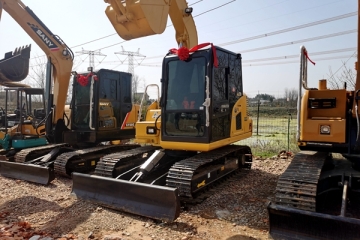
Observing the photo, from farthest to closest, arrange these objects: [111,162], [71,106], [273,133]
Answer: [273,133] < [71,106] < [111,162]

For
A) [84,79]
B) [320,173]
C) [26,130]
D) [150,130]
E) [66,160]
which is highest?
Result: [84,79]

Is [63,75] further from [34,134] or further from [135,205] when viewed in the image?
[135,205]

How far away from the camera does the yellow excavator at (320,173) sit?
3.48m

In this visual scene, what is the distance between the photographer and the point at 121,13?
5.32 metres

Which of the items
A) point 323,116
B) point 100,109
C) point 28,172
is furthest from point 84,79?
point 323,116

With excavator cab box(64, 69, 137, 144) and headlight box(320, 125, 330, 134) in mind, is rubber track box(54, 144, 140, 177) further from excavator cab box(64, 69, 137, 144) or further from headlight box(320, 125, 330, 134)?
headlight box(320, 125, 330, 134)

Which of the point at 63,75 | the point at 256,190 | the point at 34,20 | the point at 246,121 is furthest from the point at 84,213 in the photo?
the point at 34,20

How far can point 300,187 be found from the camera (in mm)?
3760

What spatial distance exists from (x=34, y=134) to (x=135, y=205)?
5.32 m

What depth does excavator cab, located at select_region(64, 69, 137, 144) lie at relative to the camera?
7.63m

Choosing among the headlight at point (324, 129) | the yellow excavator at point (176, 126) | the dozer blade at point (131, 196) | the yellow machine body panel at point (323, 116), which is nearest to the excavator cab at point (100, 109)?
the yellow excavator at point (176, 126)

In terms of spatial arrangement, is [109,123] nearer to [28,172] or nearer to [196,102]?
[28,172]

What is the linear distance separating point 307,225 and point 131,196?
8.07 ft

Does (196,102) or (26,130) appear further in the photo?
(26,130)
